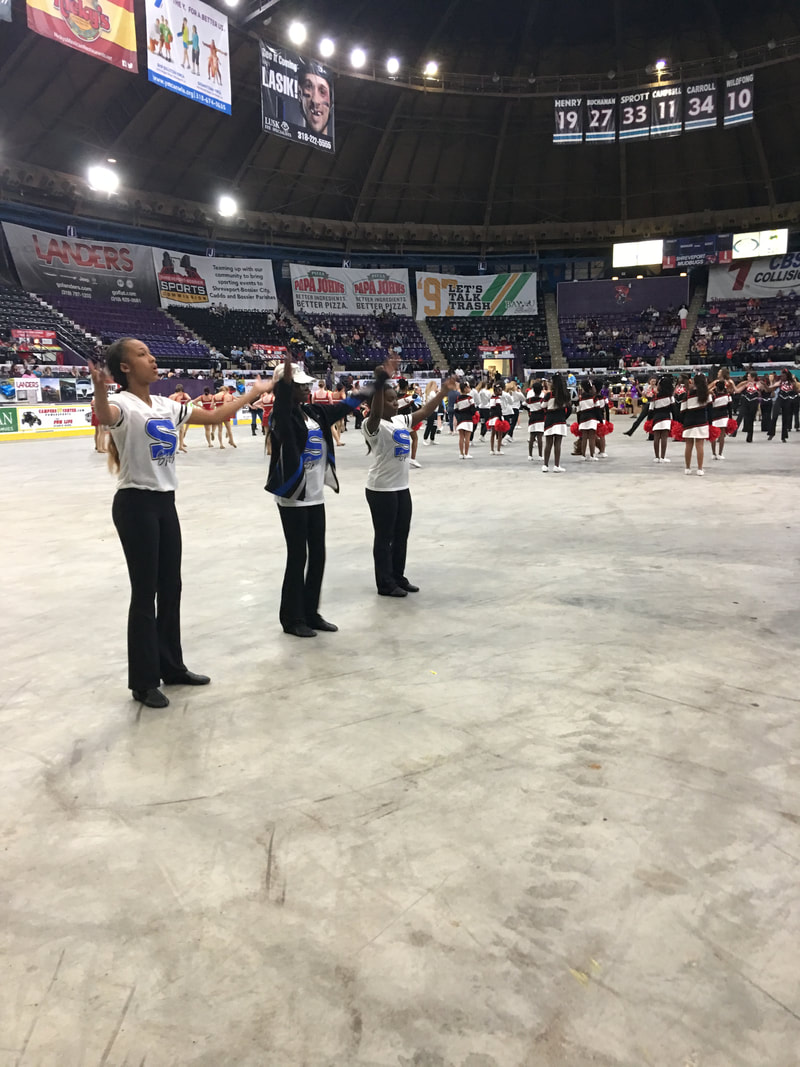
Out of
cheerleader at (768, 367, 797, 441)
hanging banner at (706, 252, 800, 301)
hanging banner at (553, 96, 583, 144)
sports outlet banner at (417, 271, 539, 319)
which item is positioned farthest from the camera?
sports outlet banner at (417, 271, 539, 319)

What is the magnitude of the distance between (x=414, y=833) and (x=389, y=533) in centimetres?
312

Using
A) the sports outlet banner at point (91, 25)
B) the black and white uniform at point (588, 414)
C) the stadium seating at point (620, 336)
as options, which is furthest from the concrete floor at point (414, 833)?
the stadium seating at point (620, 336)

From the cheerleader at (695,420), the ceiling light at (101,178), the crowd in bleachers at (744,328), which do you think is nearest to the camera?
the cheerleader at (695,420)

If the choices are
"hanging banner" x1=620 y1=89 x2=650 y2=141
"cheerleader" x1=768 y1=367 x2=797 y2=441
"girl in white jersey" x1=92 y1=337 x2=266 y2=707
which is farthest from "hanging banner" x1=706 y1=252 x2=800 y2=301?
"girl in white jersey" x1=92 y1=337 x2=266 y2=707

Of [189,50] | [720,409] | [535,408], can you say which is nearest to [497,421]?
[535,408]

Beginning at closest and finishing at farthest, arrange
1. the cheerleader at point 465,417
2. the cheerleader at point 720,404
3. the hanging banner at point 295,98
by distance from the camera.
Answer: the cheerleader at point 720,404
the cheerleader at point 465,417
the hanging banner at point 295,98

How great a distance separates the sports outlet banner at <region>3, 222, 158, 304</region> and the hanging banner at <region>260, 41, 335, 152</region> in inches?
531

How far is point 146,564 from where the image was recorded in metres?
3.48

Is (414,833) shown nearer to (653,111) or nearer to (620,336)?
(653,111)

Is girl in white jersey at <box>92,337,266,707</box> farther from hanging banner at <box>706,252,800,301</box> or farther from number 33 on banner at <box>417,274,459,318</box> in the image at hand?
hanging banner at <box>706,252,800,301</box>

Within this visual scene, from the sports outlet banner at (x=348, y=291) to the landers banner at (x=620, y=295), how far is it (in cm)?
1098

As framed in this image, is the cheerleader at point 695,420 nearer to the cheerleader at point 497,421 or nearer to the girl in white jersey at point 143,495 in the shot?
the cheerleader at point 497,421

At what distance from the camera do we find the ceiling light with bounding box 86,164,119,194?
3167 cm

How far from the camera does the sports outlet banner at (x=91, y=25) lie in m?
18.4
